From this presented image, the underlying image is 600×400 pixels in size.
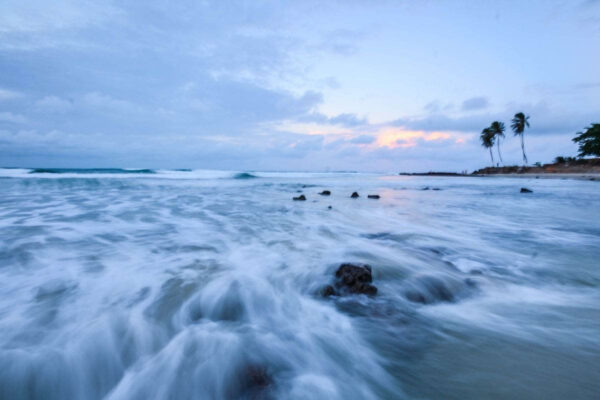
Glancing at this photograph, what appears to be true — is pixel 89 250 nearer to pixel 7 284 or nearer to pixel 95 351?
pixel 7 284

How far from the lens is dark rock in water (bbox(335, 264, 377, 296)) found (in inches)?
123

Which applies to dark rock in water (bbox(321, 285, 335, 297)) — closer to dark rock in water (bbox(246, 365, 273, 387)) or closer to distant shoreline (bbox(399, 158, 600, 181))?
dark rock in water (bbox(246, 365, 273, 387))

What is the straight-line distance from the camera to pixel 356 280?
3213mm

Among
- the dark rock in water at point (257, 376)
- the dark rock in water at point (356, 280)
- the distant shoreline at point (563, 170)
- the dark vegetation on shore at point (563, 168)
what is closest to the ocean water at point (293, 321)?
the dark rock in water at point (257, 376)

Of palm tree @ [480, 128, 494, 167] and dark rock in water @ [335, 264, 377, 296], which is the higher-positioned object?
palm tree @ [480, 128, 494, 167]

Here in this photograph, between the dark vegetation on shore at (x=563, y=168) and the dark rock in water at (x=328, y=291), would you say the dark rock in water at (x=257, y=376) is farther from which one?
the dark vegetation on shore at (x=563, y=168)

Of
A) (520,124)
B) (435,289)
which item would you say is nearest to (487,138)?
(520,124)

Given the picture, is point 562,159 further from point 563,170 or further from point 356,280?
point 356,280

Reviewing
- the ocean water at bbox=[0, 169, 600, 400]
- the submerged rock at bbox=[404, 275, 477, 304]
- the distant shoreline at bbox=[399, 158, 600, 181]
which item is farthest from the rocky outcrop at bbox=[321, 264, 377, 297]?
the distant shoreline at bbox=[399, 158, 600, 181]

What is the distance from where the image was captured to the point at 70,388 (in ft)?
6.48

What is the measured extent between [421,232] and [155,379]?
593 cm

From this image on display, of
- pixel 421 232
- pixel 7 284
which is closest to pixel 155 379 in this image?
pixel 7 284

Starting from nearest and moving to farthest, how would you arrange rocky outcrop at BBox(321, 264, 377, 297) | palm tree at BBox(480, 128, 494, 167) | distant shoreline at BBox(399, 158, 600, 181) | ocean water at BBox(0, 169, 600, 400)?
ocean water at BBox(0, 169, 600, 400) → rocky outcrop at BBox(321, 264, 377, 297) → distant shoreline at BBox(399, 158, 600, 181) → palm tree at BBox(480, 128, 494, 167)

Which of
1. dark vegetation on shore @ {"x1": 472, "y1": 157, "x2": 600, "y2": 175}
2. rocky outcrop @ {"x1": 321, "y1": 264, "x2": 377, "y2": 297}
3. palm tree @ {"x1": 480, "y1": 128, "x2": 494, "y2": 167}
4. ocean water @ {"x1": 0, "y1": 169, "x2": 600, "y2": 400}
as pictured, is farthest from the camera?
palm tree @ {"x1": 480, "y1": 128, "x2": 494, "y2": 167}
